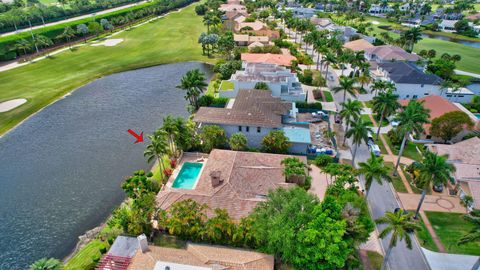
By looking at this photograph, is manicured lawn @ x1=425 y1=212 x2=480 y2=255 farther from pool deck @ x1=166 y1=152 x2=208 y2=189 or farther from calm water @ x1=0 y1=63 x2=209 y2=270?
calm water @ x1=0 y1=63 x2=209 y2=270

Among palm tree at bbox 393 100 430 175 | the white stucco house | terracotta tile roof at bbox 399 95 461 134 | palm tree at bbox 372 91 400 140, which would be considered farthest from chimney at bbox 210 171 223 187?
the white stucco house

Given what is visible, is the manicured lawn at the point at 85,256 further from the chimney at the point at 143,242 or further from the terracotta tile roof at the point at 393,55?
the terracotta tile roof at the point at 393,55

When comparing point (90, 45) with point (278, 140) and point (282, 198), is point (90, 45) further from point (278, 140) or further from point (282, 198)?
point (282, 198)

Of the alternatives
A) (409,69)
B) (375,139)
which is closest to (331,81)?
(409,69)

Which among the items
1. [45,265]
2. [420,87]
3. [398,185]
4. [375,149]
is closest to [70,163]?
[45,265]

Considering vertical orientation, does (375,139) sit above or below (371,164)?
below

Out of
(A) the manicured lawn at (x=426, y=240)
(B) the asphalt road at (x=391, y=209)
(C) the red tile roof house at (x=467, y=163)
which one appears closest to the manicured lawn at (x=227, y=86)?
(B) the asphalt road at (x=391, y=209)
